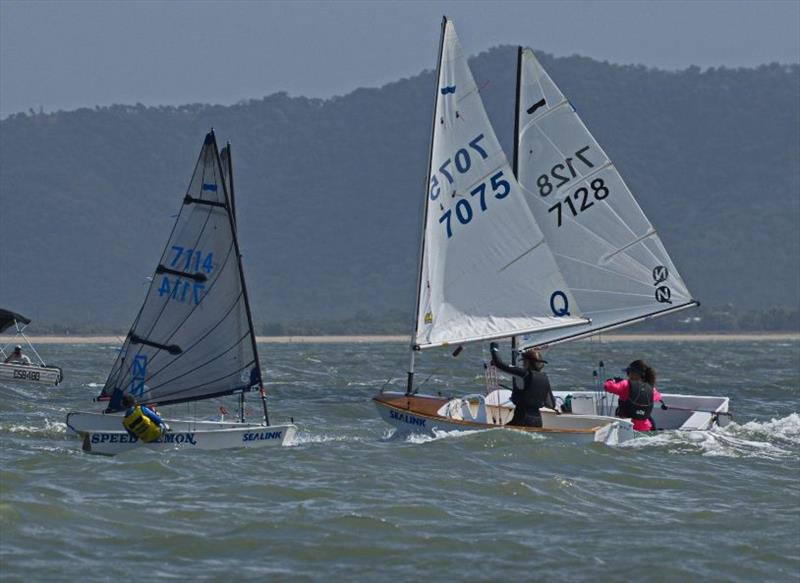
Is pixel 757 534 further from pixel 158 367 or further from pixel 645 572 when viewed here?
pixel 158 367

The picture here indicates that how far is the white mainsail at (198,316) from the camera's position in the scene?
2442cm

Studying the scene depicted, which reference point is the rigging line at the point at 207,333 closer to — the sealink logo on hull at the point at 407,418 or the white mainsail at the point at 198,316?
the white mainsail at the point at 198,316

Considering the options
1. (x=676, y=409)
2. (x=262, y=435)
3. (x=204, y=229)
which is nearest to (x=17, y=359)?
(x=204, y=229)

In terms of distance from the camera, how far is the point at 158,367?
24.7 m

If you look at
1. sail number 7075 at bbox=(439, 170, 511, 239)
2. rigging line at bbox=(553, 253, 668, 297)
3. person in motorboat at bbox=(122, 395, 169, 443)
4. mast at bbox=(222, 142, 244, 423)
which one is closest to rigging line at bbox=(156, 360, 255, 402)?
mast at bbox=(222, 142, 244, 423)

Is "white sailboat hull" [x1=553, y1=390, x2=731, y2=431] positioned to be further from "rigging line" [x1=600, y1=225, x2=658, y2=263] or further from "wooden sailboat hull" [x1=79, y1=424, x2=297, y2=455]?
"wooden sailboat hull" [x1=79, y1=424, x2=297, y2=455]

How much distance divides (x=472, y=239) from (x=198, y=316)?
14.9 feet

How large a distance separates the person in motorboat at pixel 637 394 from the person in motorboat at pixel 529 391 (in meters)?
1.69

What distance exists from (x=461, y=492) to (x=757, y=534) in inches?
152

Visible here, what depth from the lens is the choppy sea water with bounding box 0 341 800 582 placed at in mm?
15617

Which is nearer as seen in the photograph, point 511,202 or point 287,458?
point 287,458

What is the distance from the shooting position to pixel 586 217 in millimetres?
30094

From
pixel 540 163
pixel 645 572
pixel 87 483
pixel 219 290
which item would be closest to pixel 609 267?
pixel 540 163

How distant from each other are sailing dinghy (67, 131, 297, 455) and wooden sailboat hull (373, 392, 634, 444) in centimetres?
209
